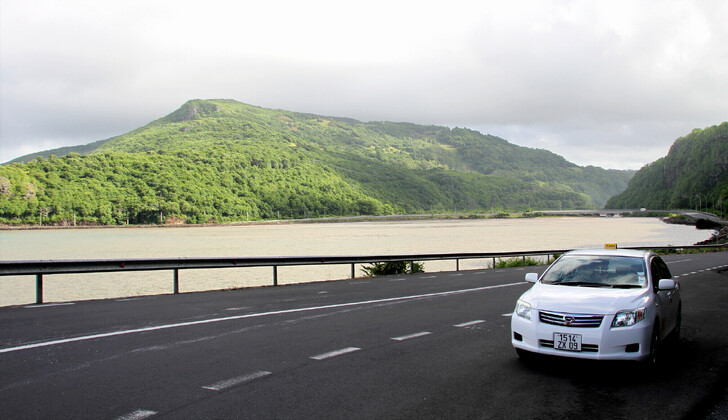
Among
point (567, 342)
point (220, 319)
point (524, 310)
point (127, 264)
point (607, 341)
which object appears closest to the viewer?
point (607, 341)

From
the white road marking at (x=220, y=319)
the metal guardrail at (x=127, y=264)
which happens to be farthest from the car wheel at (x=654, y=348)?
the metal guardrail at (x=127, y=264)

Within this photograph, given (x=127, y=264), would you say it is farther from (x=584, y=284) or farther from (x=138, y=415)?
(x=584, y=284)

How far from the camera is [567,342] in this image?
662 centimetres

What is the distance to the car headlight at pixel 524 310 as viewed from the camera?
706cm

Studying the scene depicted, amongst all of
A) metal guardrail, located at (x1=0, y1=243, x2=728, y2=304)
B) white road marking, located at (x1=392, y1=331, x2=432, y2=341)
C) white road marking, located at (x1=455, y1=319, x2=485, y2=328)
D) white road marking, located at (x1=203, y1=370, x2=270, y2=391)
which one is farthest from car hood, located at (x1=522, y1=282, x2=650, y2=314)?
metal guardrail, located at (x1=0, y1=243, x2=728, y2=304)

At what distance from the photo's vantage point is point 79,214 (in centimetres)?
13988

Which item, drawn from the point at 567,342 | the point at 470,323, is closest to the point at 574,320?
the point at 567,342

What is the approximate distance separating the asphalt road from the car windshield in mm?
1048

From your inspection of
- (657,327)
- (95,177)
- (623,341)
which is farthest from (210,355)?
(95,177)

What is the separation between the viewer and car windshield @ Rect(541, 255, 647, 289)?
25.1 ft

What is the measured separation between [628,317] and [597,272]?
Result: 1384 millimetres

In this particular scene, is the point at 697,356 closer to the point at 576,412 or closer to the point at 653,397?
the point at 653,397

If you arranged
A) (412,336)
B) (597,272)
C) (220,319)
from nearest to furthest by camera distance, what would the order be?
(597,272)
(412,336)
(220,319)

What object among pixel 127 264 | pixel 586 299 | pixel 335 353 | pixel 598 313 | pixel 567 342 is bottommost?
pixel 335 353
